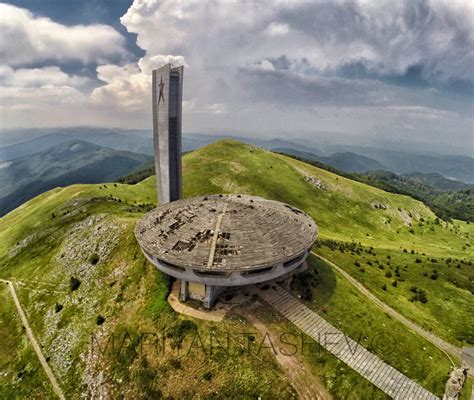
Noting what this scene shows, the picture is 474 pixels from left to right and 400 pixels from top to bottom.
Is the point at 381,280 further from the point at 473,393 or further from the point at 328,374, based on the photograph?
the point at 328,374

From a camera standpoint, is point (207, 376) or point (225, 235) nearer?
point (207, 376)

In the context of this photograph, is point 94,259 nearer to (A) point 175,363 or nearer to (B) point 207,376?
(A) point 175,363

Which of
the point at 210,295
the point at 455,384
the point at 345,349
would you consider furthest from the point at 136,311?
the point at 455,384

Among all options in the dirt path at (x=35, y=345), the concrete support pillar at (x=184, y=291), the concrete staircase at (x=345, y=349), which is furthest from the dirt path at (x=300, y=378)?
the dirt path at (x=35, y=345)

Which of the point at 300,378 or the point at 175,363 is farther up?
the point at 300,378

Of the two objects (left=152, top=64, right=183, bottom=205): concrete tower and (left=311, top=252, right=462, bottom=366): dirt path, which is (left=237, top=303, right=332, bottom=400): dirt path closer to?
(left=311, top=252, right=462, bottom=366): dirt path

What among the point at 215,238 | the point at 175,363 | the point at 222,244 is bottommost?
the point at 175,363

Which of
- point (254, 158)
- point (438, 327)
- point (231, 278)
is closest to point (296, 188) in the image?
point (254, 158)
